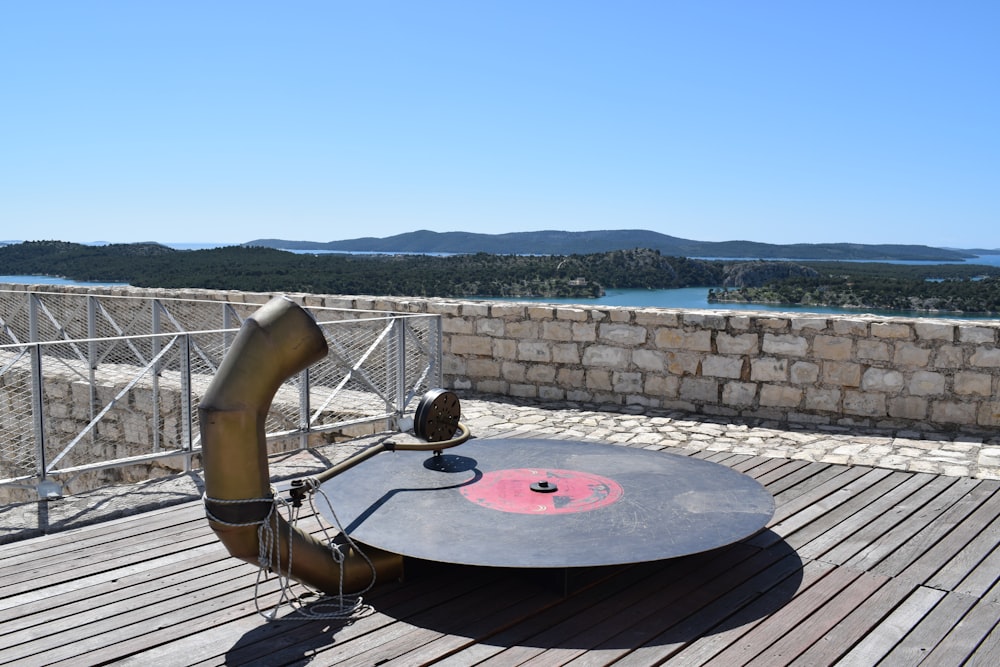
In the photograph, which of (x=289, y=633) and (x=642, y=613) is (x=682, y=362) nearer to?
(x=642, y=613)

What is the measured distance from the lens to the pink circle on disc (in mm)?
3625

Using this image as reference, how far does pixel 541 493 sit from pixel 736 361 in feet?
13.6

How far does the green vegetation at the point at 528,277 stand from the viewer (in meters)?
9.68

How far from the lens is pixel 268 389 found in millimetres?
2818

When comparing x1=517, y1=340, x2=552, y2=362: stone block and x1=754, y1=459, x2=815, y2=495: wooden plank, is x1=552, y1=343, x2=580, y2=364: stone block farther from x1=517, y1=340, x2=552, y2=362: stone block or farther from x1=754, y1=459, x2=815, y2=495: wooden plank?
x1=754, y1=459, x2=815, y2=495: wooden plank

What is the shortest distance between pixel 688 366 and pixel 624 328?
723 millimetres

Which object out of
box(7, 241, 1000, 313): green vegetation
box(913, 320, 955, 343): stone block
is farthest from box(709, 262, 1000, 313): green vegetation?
box(913, 320, 955, 343): stone block

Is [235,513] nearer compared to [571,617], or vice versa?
[235,513]

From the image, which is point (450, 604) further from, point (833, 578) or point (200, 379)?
point (200, 379)

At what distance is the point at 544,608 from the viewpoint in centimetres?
312

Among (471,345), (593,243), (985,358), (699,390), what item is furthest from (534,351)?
(593,243)

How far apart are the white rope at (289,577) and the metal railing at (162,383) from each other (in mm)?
2528

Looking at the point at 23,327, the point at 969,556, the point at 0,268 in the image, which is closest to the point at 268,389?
the point at 969,556

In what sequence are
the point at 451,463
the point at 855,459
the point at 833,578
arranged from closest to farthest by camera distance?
the point at 833,578, the point at 451,463, the point at 855,459
